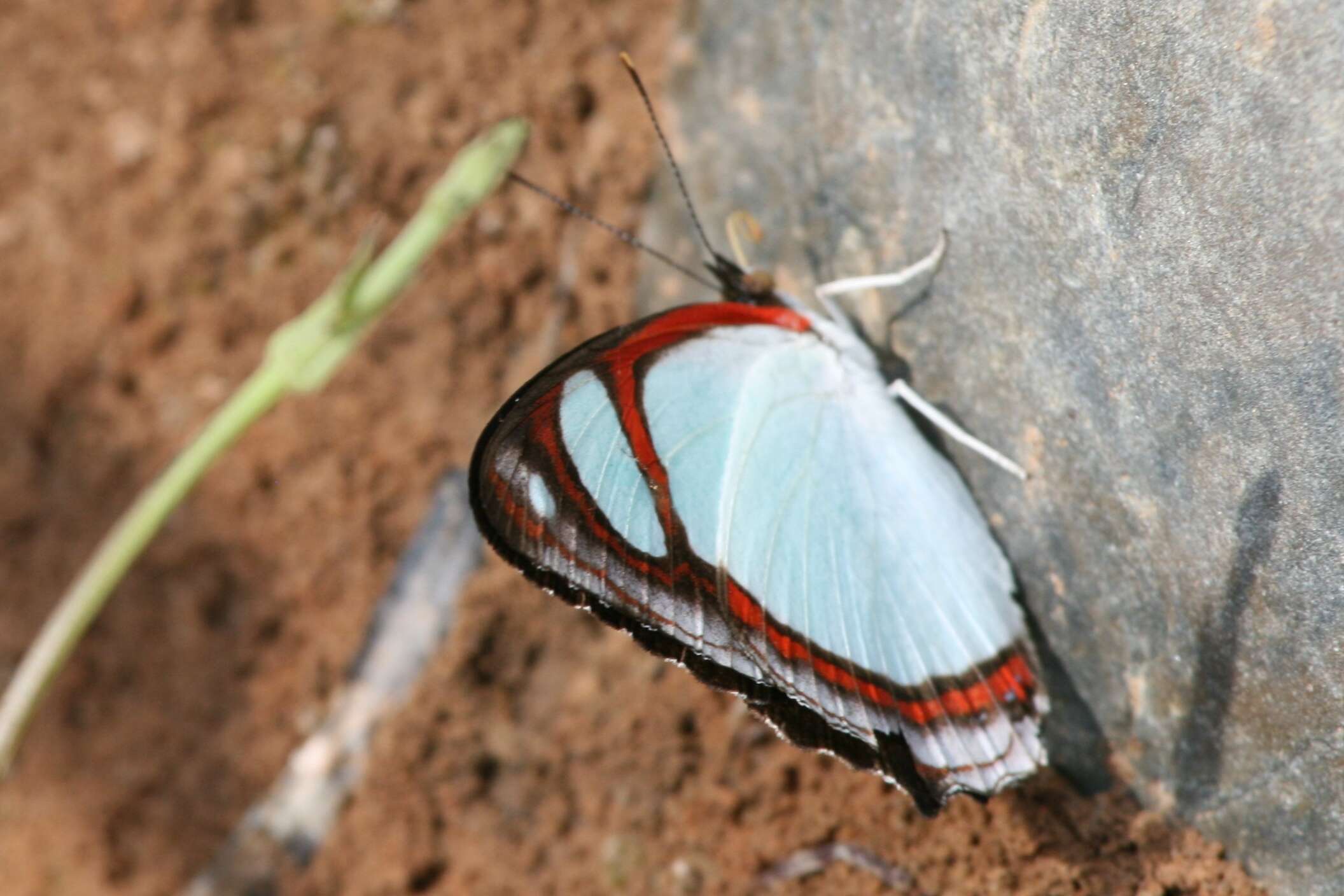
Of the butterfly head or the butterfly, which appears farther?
the butterfly head

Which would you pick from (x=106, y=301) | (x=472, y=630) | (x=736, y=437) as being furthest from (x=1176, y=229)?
(x=106, y=301)

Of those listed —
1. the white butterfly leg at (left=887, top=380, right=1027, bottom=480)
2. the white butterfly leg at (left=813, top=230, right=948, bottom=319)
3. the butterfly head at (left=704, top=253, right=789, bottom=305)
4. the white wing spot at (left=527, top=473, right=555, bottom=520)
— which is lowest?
the white butterfly leg at (left=887, top=380, right=1027, bottom=480)

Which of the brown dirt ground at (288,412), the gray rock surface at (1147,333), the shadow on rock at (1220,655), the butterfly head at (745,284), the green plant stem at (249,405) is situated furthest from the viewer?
the brown dirt ground at (288,412)

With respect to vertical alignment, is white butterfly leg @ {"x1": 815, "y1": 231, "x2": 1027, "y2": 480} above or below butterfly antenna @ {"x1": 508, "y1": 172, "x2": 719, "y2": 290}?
below

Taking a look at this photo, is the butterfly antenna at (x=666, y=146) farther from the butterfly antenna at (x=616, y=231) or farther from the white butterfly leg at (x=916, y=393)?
the white butterfly leg at (x=916, y=393)

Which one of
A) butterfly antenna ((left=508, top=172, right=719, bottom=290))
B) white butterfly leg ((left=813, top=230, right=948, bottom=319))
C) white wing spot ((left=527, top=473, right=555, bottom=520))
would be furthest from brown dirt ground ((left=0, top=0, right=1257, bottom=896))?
white butterfly leg ((left=813, top=230, right=948, bottom=319))

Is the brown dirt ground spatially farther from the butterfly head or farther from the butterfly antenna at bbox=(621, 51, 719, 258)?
the butterfly head

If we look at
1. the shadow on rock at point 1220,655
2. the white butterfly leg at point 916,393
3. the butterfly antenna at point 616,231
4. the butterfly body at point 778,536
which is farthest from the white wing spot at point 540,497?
the shadow on rock at point 1220,655
